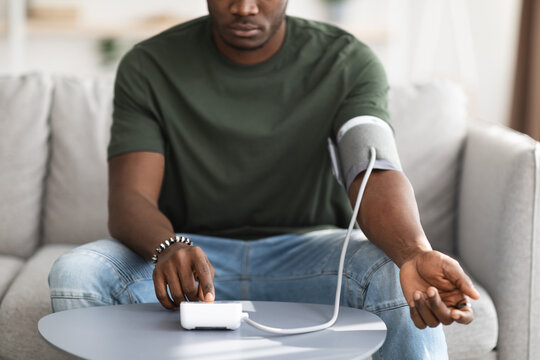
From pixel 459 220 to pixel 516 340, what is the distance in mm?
423

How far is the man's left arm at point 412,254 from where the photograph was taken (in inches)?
35.5

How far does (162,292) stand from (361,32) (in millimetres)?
3035

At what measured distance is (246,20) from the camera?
1438mm

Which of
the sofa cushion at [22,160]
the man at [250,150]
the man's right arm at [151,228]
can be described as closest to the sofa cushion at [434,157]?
the man at [250,150]

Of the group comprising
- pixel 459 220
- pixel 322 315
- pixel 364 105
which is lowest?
pixel 459 220

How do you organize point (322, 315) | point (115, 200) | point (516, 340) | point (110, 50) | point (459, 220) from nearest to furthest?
1. point (322, 315)
2. point (115, 200)
3. point (516, 340)
4. point (459, 220)
5. point (110, 50)

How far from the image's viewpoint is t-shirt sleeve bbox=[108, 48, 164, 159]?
1421 millimetres

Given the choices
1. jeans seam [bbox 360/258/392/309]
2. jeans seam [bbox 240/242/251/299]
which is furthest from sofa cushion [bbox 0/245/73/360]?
jeans seam [bbox 360/258/392/309]

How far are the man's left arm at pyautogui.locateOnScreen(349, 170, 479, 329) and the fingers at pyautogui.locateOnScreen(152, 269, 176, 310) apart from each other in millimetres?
345

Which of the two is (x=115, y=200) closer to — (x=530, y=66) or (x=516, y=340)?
(x=516, y=340)

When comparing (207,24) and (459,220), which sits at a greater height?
(207,24)

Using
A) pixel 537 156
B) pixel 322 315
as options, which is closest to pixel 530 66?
pixel 537 156

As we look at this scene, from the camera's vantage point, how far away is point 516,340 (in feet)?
4.91

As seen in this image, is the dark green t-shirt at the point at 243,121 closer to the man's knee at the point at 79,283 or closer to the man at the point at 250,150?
the man at the point at 250,150
